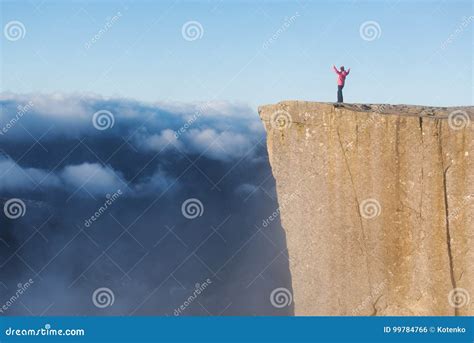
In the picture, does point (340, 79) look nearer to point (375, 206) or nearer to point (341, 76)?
point (341, 76)

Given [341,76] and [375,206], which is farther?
[341,76]

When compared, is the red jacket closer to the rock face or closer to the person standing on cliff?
the person standing on cliff

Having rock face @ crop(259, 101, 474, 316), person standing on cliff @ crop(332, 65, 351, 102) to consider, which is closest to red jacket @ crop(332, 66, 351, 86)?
person standing on cliff @ crop(332, 65, 351, 102)

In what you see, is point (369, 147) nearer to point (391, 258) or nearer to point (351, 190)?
point (351, 190)

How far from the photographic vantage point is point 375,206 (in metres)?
9.70

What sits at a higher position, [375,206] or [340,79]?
[340,79]

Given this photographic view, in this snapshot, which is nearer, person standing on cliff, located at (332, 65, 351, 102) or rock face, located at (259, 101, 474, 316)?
rock face, located at (259, 101, 474, 316)

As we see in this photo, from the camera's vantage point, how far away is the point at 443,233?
9516 mm

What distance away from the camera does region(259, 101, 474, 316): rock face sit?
949 cm

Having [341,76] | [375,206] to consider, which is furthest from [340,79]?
[375,206]

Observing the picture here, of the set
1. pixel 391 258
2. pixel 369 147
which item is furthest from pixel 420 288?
pixel 369 147

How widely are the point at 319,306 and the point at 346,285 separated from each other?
0.52 m

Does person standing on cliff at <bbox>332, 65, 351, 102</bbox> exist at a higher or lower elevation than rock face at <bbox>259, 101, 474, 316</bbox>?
higher

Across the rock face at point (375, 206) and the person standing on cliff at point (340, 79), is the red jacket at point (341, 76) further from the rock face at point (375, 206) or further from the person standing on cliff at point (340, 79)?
the rock face at point (375, 206)
